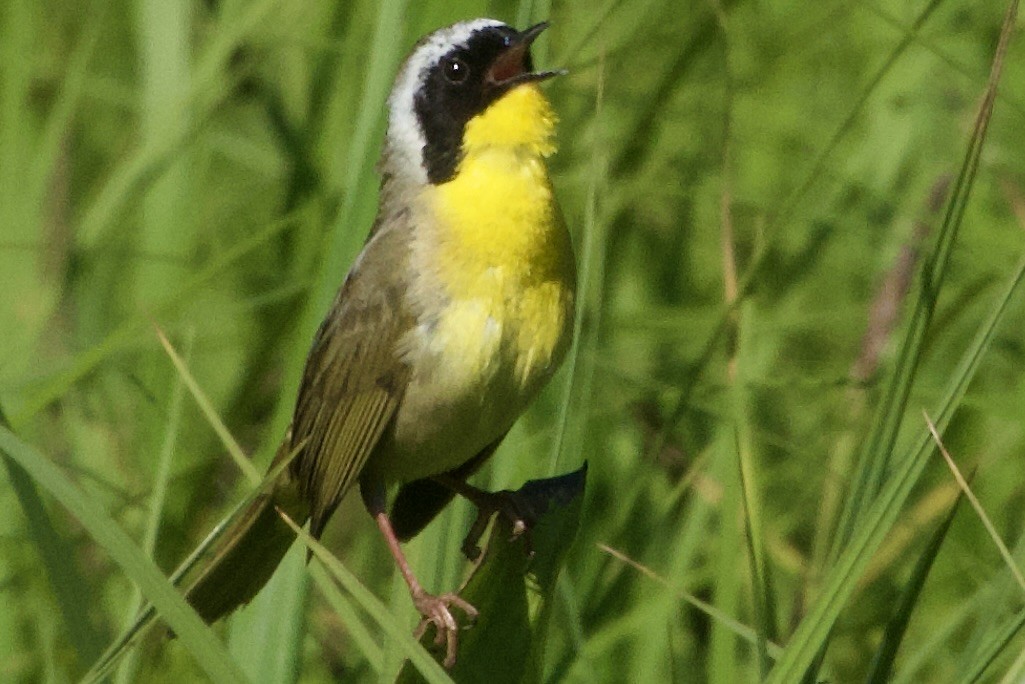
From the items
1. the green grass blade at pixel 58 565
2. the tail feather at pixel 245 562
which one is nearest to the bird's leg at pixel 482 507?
the tail feather at pixel 245 562

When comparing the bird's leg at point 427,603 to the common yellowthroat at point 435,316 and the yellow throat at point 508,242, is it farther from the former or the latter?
the yellow throat at point 508,242

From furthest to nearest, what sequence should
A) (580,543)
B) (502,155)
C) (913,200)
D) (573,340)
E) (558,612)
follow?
(913,200) < (580,543) < (558,612) < (502,155) < (573,340)

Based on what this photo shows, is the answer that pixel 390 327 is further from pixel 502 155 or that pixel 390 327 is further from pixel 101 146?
pixel 101 146

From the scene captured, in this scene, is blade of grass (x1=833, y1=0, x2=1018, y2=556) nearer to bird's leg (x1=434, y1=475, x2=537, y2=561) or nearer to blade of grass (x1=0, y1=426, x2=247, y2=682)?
bird's leg (x1=434, y1=475, x2=537, y2=561)

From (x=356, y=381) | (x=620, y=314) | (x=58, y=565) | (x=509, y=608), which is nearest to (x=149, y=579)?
(x=58, y=565)

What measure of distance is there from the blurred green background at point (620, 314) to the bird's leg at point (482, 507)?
1.6 inches

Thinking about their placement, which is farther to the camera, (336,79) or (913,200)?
(913,200)

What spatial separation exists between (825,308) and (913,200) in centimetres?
38

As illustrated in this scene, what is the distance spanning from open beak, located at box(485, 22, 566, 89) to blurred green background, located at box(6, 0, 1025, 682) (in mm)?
37

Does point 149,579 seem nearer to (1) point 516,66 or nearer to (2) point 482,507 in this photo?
(2) point 482,507

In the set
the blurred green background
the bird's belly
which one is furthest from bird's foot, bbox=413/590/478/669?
the bird's belly

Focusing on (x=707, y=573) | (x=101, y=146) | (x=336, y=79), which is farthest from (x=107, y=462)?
(x=101, y=146)

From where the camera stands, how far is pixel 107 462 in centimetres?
348

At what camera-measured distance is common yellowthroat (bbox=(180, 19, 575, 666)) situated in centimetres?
249
